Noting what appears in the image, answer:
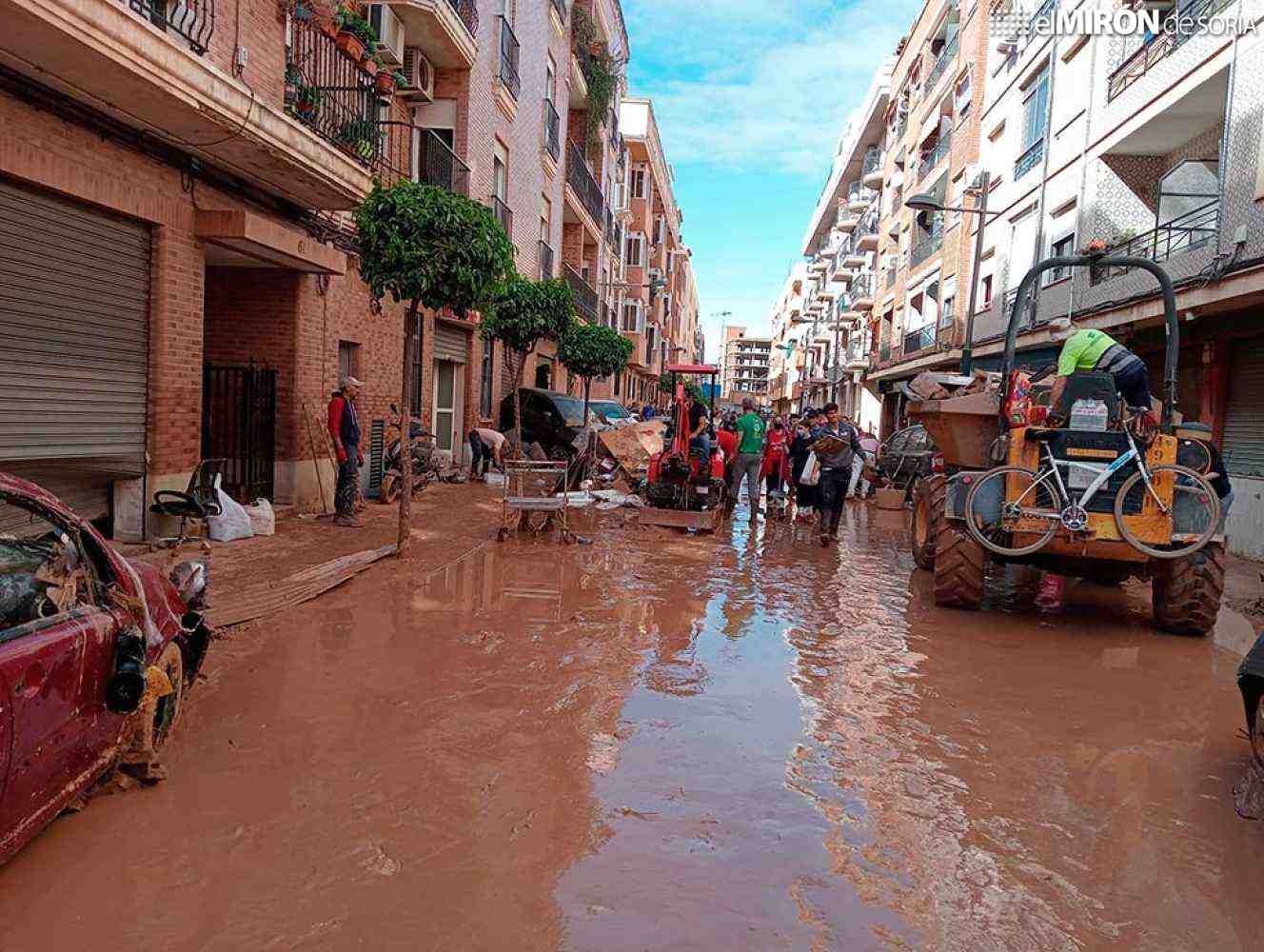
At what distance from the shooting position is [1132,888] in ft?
10.2

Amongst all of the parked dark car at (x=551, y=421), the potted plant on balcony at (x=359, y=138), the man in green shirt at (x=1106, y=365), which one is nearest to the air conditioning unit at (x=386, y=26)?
the potted plant on balcony at (x=359, y=138)

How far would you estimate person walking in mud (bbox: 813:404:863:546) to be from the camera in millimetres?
11172

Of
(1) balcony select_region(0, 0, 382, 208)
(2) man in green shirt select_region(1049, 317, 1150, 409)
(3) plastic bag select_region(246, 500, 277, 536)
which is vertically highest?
(1) balcony select_region(0, 0, 382, 208)

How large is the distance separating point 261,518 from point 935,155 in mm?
29123

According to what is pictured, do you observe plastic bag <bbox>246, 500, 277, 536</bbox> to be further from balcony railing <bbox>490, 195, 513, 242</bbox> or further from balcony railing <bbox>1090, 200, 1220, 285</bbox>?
balcony railing <bbox>1090, 200, 1220, 285</bbox>

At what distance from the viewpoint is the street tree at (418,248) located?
8.28m

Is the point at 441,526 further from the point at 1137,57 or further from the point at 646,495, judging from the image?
the point at 1137,57

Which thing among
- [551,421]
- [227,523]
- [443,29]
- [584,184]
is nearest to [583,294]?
[584,184]

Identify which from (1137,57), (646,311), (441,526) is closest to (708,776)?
(441,526)

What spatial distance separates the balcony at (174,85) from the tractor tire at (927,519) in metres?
7.27

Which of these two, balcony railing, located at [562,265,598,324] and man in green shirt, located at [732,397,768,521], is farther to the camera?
balcony railing, located at [562,265,598,324]

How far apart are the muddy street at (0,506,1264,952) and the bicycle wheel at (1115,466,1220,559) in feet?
2.67

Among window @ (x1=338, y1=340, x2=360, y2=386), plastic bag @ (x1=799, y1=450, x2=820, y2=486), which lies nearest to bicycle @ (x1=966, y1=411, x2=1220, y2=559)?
plastic bag @ (x1=799, y1=450, x2=820, y2=486)

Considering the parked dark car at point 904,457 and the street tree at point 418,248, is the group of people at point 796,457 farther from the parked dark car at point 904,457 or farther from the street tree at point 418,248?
the street tree at point 418,248
